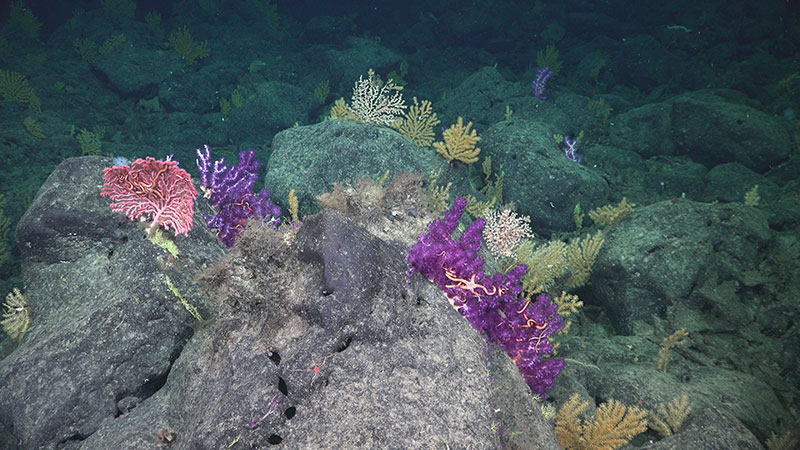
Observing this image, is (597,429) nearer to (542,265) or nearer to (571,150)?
(542,265)

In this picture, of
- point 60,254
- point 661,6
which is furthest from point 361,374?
point 661,6

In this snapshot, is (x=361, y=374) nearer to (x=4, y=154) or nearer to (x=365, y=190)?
(x=365, y=190)

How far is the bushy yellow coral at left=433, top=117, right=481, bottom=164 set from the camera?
646 cm

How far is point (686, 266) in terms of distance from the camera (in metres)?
5.09

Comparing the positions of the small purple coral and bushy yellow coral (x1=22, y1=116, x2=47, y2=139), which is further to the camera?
bushy yellow coral (x1=22, y1=116, x2=47, y2=139)

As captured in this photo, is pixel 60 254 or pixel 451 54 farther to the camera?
pixel 451 54

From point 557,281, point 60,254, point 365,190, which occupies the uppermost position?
point 365,190

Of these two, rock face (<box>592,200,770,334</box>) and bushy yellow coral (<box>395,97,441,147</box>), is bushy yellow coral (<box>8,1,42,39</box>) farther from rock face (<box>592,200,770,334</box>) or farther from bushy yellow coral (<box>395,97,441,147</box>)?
rock face (<box>592,200,770,334</box>)

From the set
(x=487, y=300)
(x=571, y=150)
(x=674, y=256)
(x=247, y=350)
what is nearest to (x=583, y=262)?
(x=674, y=256)

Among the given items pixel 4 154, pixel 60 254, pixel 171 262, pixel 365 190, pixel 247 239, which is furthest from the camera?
pixel 4 154

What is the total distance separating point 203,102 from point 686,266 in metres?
14.4

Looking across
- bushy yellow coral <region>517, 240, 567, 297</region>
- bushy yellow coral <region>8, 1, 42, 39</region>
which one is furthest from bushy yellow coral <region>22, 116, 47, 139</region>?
bushy yellow coral <region>517, 240, 567, 297</region>

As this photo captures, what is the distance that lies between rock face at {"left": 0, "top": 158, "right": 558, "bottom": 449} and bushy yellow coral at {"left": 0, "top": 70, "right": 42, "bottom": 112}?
10976 millimetres

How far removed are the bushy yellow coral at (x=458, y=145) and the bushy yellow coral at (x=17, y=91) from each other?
1270 cm
